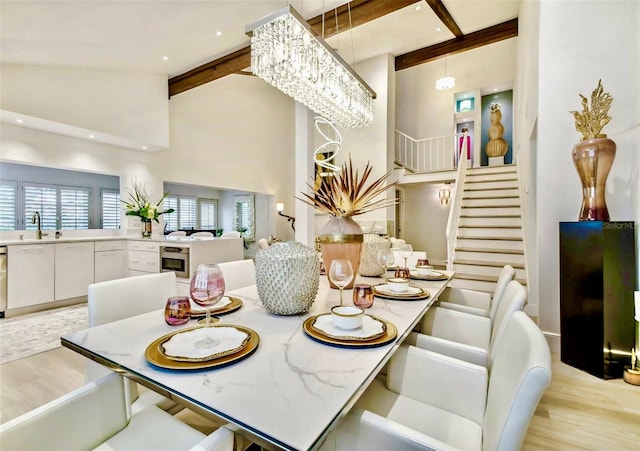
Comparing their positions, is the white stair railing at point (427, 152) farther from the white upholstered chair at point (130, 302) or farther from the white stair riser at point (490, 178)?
the white upholstered chair at point (130, 302)

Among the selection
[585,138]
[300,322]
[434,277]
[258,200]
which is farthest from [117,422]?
[258,200]

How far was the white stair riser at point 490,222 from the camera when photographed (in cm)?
495

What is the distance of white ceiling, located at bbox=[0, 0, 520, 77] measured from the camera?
300cm

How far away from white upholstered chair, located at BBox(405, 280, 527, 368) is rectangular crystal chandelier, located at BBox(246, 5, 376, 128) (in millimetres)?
2107

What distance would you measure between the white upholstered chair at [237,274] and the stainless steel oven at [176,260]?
6.43 ft

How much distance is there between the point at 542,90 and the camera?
9.09 feet

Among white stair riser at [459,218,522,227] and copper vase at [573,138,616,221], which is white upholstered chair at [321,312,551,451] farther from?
white stair riser at [459,218,522,227]

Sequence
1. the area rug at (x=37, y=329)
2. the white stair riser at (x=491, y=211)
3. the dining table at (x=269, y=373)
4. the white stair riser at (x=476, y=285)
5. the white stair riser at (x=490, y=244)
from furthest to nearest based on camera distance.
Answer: the white stair riser at (x=491, y=211)
the white stair riser at (x=490, y=244)
the white stair riser at (x=476, y=285)
the area rug at (x=37, y=329)
the dining table at (x=269, y=373)

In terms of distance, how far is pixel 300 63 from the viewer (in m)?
2.44

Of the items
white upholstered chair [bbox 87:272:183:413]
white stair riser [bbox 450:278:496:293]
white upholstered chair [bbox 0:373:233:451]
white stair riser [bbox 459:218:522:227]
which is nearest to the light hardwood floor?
white upholstered chair [bbox 87:272:183:413]

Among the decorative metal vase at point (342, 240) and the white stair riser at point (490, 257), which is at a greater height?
the decorative metal vase at point (342, 240)

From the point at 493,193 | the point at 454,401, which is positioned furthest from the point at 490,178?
the point at 454,401

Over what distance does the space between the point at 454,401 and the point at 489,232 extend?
15.0ft

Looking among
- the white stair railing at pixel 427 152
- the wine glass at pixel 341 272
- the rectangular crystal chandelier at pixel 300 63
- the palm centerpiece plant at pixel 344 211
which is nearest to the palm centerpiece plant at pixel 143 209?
the rectangular crystal chandelier at pixel 300 63
